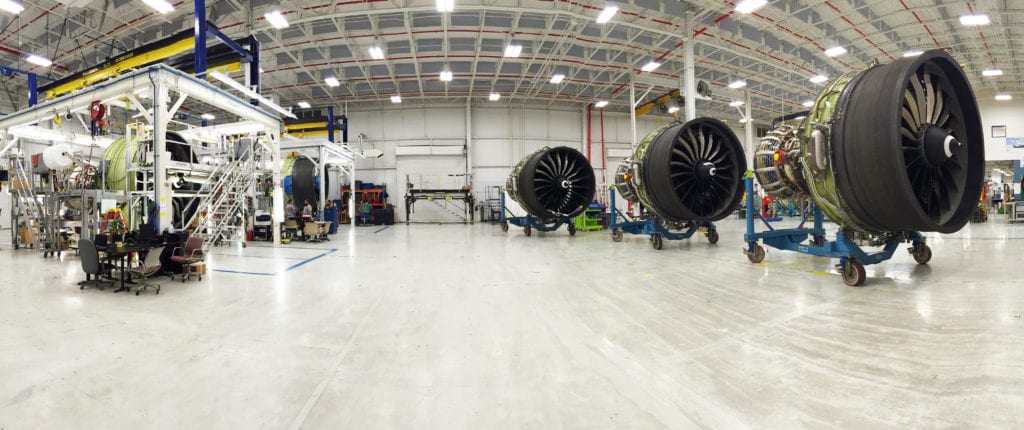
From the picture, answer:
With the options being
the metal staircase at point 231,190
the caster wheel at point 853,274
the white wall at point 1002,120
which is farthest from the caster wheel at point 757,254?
the white wall at point 1002,120

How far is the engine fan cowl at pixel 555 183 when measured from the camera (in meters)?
10.5

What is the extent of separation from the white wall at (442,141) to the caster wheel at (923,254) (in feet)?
50.9

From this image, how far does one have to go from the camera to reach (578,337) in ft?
8.85

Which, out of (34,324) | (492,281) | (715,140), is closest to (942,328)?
(492,281)

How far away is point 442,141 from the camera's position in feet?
68.5

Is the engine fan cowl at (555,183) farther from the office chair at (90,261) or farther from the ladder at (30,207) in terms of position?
the ladder at (30,207)

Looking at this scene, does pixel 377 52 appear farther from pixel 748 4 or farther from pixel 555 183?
pixel 748 4

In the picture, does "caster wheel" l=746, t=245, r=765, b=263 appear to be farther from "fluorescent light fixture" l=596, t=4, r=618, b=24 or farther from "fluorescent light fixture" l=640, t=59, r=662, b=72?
"fluorescent light fixture" l=640, t=59, r=662, b=72

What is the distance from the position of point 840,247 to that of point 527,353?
170 inches

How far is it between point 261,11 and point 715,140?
1295cm

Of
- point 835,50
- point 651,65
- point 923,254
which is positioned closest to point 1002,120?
point 835,50

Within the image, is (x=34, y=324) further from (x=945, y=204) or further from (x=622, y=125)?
(x=622, y=125)

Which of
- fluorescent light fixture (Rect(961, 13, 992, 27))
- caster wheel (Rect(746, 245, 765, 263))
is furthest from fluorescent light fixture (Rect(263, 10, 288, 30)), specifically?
fluorescent light fixture (Rect(961, 13, 992, 27))

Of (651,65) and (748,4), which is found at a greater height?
(651,65)
